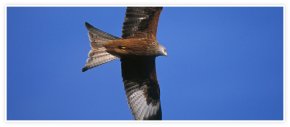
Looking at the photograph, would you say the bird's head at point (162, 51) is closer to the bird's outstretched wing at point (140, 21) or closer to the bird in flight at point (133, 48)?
the bird in flight at point (133, 48)

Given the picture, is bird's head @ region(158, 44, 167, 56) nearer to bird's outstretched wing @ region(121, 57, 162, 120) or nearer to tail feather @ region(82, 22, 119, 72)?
bird's outstretched wing @ region(121, 57, 162, 120)

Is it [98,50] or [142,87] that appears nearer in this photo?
[98,50]

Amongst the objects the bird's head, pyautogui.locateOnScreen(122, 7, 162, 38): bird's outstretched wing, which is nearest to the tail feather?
pyautogui.locateOnScreen(122, 7, 162, 38): bird's outstretched wing

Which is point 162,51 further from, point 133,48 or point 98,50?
point 98,50

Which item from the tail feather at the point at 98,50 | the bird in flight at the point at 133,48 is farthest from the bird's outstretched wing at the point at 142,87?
the tail feather at the point at 98,50

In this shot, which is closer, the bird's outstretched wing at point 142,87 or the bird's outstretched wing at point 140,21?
the bird's outstretched wing at point 140,21

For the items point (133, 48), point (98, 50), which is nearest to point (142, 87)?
point (133, 48)
